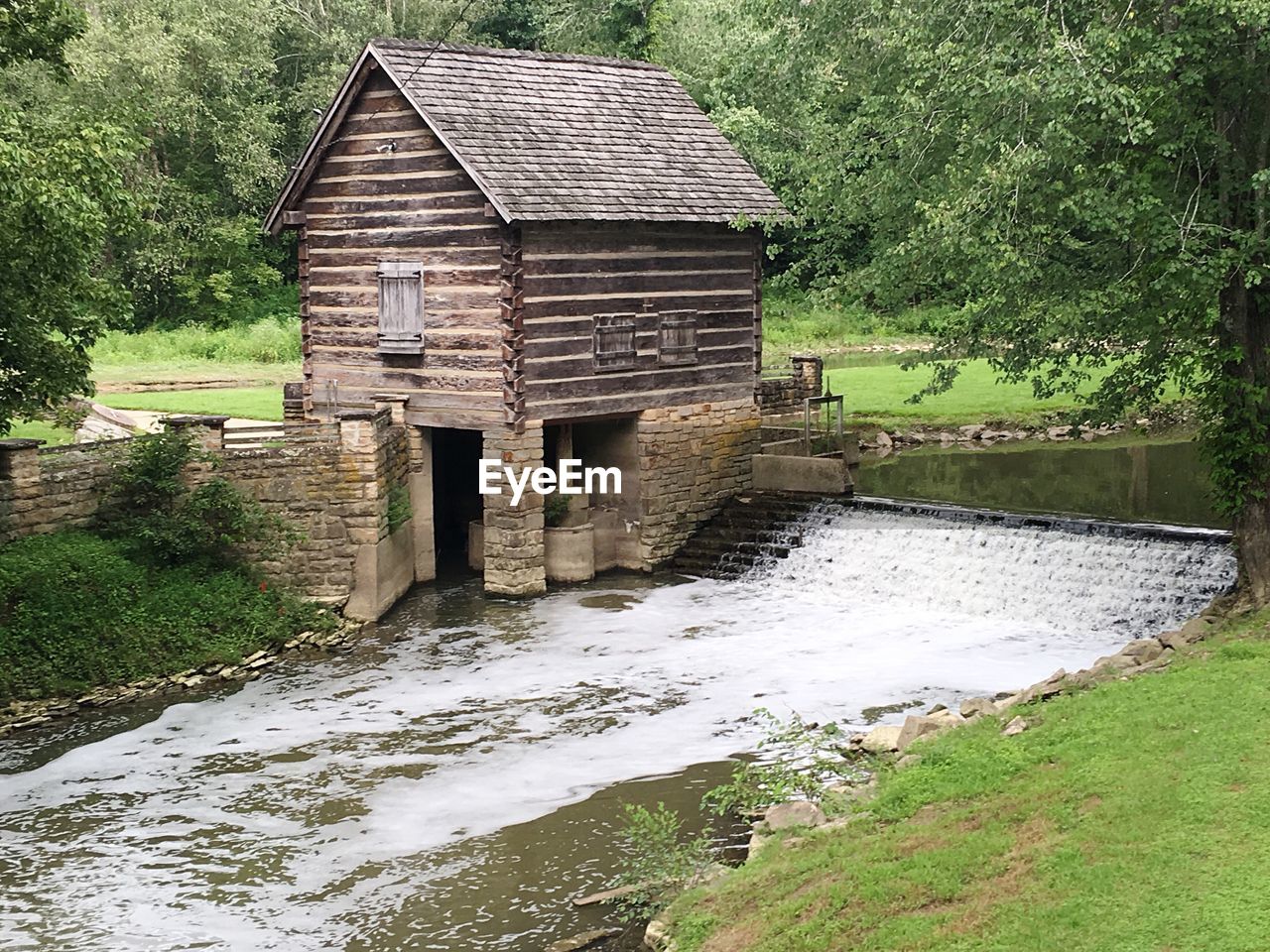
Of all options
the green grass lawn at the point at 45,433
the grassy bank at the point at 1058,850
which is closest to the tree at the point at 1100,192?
the grassy bank at the point at 1058,850

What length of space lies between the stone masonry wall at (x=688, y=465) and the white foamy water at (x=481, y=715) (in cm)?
142

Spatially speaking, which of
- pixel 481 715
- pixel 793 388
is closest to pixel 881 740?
pixel 481 715

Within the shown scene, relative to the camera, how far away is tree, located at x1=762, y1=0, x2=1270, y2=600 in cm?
1458

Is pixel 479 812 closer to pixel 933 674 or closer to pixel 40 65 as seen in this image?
pixel 933 674

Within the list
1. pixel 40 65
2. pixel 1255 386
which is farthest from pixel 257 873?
pixel 40 65

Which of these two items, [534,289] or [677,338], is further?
[677,338]

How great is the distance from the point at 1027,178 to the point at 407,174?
1133 cm

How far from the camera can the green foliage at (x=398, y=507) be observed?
2266cm

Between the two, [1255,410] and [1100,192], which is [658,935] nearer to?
[1100,192]

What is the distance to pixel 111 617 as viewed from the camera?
61.4ft

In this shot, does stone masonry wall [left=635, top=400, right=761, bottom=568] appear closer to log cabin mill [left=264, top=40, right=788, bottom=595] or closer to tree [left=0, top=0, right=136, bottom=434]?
log cabin mill [left=264, top=40, right=788, bottom=595]

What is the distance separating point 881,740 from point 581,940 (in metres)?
4.32

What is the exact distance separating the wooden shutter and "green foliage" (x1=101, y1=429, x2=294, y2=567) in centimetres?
743

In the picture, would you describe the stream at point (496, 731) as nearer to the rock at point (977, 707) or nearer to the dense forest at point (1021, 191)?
the rock at point (977, 707)
